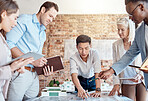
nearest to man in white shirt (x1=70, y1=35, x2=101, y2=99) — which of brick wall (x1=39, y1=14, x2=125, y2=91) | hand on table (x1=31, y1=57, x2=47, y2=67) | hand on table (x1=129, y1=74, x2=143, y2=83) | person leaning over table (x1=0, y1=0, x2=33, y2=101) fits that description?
hand on table (x1=129, y1=74, x2=143, y2=83)

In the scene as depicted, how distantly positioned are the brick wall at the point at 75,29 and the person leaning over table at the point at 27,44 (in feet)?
9.00

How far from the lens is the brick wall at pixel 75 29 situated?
15.9 ft

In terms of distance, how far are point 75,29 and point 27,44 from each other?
10.2ft

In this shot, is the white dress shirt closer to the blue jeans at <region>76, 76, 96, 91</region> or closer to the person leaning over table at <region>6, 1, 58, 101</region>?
the blue jeans at <region>76, 76, 96, 91</region>

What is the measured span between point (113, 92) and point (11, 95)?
3.65 ft

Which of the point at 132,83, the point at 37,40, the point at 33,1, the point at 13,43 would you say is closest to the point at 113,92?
the point at 132,83

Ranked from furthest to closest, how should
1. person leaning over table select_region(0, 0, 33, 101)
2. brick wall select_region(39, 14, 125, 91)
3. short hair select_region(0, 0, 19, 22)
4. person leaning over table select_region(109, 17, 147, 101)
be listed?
brick wall select_region(39, 14, 125, 91), person leaning over table select_region(109, 17, 147, 101), short hair select_region(0, 0, 19, 22), person leaning over table select_region(0, 0, 33, 101)

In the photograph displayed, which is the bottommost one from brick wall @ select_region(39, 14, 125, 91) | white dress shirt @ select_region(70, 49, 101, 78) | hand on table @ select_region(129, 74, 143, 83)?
hand on table @ select_region(129, 74, 143, 83)

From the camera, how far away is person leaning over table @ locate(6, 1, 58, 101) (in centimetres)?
170

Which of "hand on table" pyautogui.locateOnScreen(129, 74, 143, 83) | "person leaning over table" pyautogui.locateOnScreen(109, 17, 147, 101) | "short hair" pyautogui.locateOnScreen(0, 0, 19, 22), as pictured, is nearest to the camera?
"short hair" pyautogui.locateOnScreen(0, 0, 19, 22)

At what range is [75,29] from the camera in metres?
4.88

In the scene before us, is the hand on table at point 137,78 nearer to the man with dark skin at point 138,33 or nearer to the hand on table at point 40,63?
the man with dark skin at point 138,33

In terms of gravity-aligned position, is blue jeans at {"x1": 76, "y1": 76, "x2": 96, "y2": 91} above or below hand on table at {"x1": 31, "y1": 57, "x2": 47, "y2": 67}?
below

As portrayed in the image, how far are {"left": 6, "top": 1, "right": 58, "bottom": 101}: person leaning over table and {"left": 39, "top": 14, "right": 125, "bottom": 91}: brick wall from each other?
274 cm
